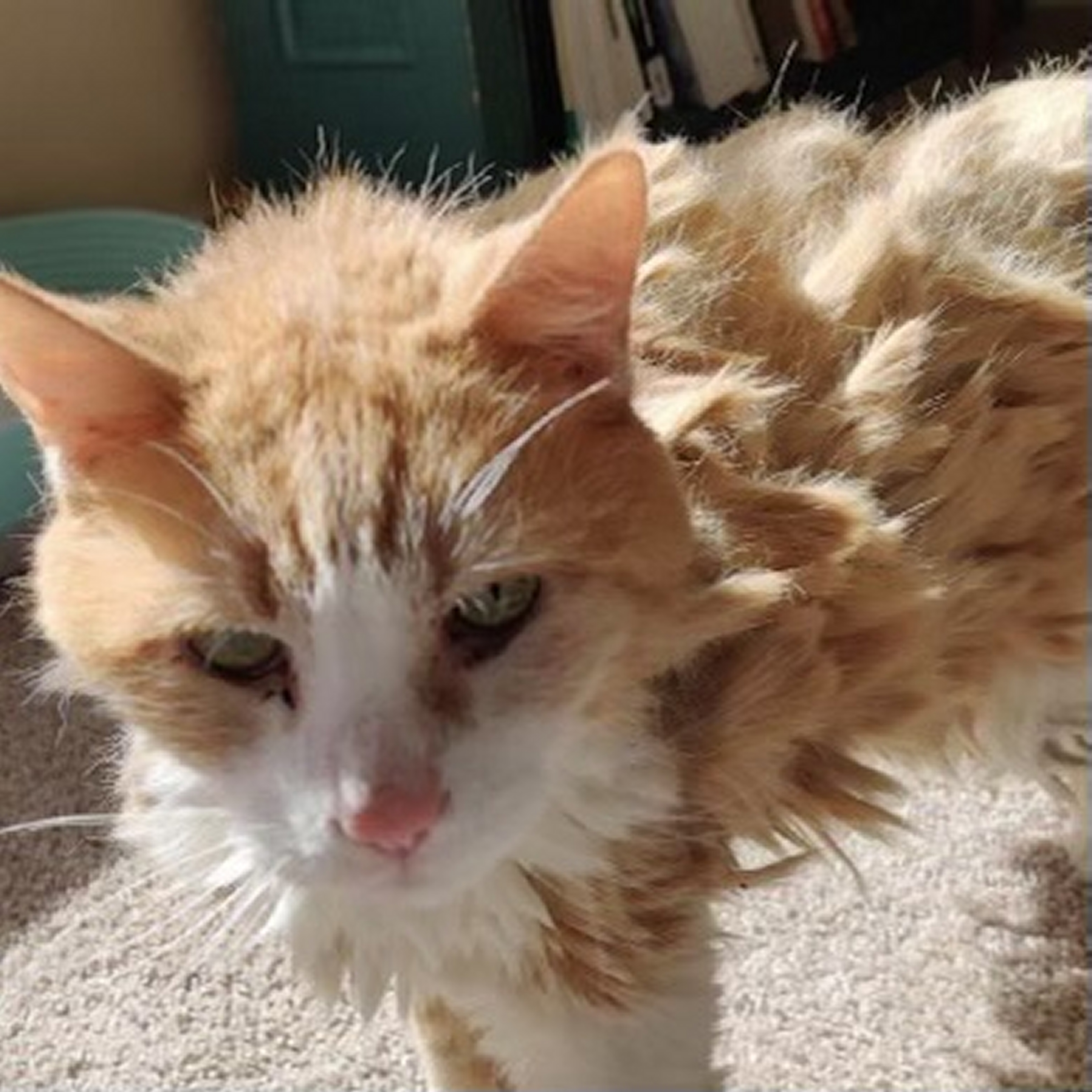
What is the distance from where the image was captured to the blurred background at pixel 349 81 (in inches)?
83.1

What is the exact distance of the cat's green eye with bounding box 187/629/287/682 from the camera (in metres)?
0.75

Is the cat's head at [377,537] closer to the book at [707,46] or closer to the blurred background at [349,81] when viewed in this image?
the blurred background at [349,81]

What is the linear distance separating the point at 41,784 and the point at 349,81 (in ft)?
3.64

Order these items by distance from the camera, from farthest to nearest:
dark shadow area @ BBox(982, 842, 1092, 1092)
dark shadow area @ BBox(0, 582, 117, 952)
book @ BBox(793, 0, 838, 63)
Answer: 1. book @ BBox(793, 0, 838, 63)
2. dark shadow area @ BBox(0, 582, 117, 952)
3. dark shadow area @ BBox(982, 842, 1092, 1092)

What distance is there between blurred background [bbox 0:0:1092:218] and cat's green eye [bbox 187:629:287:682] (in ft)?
4.45

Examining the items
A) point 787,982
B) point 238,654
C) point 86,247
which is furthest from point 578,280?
point 86,247

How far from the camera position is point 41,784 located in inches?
57.2

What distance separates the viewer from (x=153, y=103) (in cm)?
229

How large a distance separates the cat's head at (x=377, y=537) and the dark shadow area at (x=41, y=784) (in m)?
0.53

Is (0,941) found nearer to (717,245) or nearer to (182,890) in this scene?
(182,890)

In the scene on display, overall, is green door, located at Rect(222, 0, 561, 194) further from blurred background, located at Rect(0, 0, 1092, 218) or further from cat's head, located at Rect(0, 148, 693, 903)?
cat's head, located at Rect(0, 148, 693, 903)

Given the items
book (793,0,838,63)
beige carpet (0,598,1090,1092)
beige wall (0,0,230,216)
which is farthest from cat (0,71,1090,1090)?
book (793,0,838,63)

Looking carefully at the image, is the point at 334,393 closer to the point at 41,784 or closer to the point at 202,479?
the point at 202,479

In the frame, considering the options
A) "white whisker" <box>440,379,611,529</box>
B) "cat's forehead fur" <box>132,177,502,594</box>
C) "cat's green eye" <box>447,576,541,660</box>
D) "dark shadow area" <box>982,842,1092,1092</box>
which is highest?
"cat's forehead fur" <box>132,177,502,594</box>
